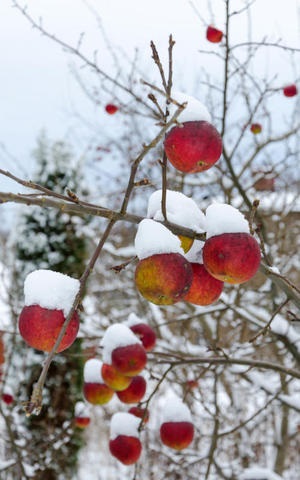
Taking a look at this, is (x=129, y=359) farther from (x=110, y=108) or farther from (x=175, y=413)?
(x=110, y=108)

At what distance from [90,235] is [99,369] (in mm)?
3815

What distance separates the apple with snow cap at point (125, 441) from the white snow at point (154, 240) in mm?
1285

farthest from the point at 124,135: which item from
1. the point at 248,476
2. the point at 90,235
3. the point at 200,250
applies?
the point at 200,250

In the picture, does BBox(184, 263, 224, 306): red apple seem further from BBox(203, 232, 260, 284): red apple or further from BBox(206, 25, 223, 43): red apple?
BBox(206, 25, 223, 43): red apple

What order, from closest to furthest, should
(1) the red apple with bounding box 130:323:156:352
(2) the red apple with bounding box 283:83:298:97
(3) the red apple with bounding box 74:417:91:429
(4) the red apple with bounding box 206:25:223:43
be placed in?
(1) the red apple with bounding box 130:323:156:352 < (3) the red apple with bounding box 74:417:91:429 < (4) the red apple with bounding box 206:25:223:43 < (2) the red apple with bounding box 283:83:298:97

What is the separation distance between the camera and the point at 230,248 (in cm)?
110

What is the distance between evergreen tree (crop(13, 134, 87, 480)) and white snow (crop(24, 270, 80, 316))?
146 inches

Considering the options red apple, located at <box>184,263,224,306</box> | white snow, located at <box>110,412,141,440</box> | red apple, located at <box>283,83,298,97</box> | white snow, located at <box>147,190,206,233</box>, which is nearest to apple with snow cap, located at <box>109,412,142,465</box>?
white snow, located at <box>110,412,141,440</box>

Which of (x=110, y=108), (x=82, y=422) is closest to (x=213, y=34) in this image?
(x=110, y=108)

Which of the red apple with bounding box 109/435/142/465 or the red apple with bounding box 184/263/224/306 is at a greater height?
the red apple with bounding box 184/263/224/306

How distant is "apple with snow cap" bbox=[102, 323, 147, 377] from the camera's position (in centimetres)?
188

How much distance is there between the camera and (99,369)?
228 cm

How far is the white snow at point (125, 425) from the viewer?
213 centimetres

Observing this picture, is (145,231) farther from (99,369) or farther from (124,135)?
(124,135)
